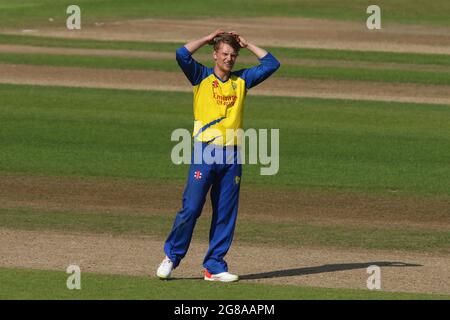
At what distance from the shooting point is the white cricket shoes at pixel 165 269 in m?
11.9

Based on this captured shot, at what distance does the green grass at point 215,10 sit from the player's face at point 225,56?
30243 millimetres

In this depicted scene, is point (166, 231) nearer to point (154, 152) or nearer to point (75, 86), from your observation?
point (154, 152)

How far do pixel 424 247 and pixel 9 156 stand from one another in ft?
24.9

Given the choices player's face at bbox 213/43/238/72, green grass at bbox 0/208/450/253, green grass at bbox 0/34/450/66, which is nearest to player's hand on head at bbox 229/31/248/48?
player's face at bbox 213/43/238/72

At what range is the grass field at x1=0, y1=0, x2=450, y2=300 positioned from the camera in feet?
40.1

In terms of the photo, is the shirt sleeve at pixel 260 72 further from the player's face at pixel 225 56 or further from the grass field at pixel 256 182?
the grass field at pixel 256 182

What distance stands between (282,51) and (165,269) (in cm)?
2261

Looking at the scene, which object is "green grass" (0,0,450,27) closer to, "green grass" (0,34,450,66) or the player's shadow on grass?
"green grass" (0,34,450,66)

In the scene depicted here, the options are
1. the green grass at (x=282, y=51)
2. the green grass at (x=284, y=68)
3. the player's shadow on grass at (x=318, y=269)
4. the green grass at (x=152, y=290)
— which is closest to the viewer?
the green grass at (x=152, y=290)

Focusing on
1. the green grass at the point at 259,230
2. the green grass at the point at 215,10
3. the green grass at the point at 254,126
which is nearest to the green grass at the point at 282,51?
the green grass at the point at 215,10

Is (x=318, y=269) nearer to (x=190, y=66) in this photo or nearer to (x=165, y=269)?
(x=165, y=269)

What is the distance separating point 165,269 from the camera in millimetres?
11867

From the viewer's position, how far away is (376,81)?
28.8m

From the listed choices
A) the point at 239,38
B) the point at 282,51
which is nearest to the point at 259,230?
the point at 239,38
